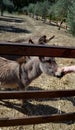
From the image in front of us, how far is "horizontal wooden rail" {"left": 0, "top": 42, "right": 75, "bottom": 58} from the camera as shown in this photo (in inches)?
137

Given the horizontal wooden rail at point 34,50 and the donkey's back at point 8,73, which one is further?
the donkey's back at point 8,73

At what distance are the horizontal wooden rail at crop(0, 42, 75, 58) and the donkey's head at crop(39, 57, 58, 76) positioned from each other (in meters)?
2.26

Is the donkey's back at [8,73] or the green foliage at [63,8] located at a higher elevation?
the donkey's back at [8,73]

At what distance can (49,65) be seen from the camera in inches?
248

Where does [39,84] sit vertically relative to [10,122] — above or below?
below

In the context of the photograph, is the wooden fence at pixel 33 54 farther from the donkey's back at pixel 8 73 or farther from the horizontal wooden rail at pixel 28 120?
the donkey's back at pixel 8 73

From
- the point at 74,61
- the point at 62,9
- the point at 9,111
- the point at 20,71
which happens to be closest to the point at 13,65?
the point at 20,71

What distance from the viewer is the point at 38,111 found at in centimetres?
704

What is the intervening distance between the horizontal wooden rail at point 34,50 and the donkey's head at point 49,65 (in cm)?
226

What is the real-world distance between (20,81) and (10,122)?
2.75 metres

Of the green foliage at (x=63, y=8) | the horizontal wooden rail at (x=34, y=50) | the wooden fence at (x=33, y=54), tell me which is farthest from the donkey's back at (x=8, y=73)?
the green foliage at (x=63, y=8)

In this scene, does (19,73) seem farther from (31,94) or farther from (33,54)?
(33,54)

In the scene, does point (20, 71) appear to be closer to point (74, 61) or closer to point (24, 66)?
point (24, 66)

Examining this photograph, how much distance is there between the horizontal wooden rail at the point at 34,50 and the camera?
137 inches
